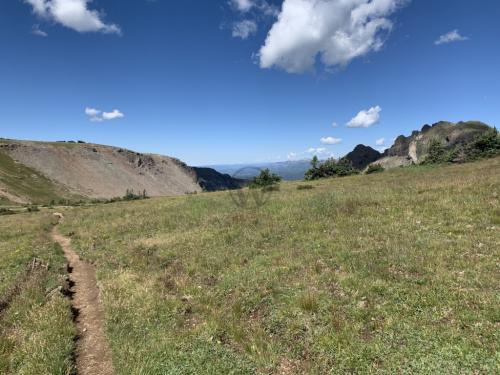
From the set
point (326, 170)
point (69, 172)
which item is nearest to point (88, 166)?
point (69, 172)

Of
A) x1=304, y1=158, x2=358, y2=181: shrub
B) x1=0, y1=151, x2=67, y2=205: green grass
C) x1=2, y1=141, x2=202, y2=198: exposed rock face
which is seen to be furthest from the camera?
x1=2, y1=141, x2=202, y2=198: exposed rock face

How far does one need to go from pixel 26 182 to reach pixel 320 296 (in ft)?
470

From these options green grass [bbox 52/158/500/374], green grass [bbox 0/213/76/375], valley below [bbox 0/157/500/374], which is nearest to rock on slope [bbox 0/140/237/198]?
green grass [bbox 0/213/76/375]

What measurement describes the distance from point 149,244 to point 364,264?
1206 centimetres

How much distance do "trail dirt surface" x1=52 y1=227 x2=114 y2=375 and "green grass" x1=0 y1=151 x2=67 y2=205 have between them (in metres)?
109

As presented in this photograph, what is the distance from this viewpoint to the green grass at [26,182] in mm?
108438

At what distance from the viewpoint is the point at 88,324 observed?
9945 millimetres

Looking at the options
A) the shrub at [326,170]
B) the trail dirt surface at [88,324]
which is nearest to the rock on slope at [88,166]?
the shrub at [326,170]

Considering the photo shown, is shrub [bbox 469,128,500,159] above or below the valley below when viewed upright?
above

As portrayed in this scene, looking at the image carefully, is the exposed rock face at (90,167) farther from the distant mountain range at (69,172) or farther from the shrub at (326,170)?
the shrub at (326,170)

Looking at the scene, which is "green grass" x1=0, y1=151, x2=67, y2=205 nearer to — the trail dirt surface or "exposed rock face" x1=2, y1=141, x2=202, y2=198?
"exposed rock face" x1=2, y1=141, x2=202, y2=198

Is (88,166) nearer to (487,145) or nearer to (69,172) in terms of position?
(69,172)

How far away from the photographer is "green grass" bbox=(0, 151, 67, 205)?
10844 centimetres

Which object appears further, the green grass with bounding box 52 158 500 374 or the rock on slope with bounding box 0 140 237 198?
the rock on slope with bounding box 0 140 237 198
